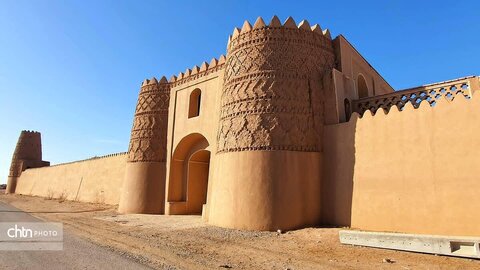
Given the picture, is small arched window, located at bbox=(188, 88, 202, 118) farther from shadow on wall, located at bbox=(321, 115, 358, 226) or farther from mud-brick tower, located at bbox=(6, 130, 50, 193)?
mud-brick tower, located at bbox=(6, 130, 50, 193)

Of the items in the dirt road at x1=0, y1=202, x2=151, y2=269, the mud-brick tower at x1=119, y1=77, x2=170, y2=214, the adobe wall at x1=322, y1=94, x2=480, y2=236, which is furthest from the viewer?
the mud-brick tower at x1=119, y1=77, x2=170, y2=214

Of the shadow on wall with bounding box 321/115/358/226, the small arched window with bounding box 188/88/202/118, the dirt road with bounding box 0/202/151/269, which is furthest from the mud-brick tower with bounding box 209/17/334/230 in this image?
the small arched window with bounding box 188/88/202/118

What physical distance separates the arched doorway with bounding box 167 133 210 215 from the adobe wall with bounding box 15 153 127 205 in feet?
A: 18.8

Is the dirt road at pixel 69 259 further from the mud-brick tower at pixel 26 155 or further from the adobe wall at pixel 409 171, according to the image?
the mud-brick tower at pixel 26 155

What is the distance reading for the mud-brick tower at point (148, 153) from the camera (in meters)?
14.2

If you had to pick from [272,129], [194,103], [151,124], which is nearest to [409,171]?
[272,129]

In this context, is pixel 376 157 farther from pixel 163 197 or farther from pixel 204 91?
pixel 163 197

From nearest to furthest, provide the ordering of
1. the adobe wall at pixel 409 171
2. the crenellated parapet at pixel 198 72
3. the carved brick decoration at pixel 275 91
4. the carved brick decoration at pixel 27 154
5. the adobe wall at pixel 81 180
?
the adobe wall at pixel 409 171, the carved brick decoration at pixel 275 91, the crenellated parapet at pixel 198 72, the adobe wall at pixel 81 180, the carved brick decoration at pixel 27 154

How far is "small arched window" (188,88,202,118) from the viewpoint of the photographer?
13859mm

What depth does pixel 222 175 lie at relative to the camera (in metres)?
9.26

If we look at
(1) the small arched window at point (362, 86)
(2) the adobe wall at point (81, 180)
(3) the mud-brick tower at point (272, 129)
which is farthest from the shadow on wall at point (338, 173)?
(2) the adobe wall at point (81, 180)

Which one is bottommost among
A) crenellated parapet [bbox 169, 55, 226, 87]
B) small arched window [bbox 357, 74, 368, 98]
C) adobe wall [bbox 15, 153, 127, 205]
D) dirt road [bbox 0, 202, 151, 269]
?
dirt road [bbox 0, 202, 151, 269]

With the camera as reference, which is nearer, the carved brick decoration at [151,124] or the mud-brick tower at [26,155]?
the carved brick decoration at [151,124]

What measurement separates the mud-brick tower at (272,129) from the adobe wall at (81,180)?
11.3 metres
